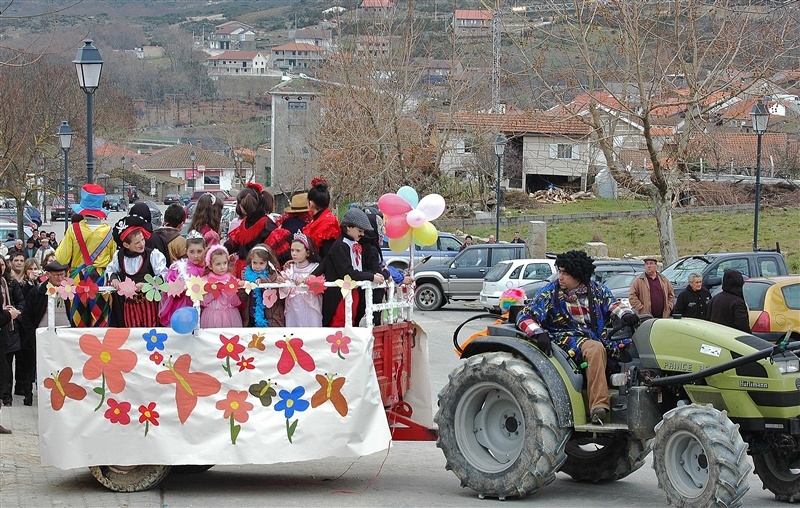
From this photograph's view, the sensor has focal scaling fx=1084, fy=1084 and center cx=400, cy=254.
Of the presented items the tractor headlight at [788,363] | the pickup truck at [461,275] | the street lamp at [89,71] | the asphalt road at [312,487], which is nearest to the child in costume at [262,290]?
the asphalt road at [312,487]

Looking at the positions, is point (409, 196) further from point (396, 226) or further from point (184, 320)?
point (184, 320)

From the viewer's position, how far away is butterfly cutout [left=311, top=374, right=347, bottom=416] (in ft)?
29.5

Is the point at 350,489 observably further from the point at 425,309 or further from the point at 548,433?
the point at 425,309

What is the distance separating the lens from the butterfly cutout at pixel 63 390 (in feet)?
29.4

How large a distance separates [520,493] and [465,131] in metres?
36.1

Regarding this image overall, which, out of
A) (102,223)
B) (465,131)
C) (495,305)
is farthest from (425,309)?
(102,223)

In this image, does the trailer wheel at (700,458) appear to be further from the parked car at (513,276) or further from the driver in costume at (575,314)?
the parked car at (513,276)

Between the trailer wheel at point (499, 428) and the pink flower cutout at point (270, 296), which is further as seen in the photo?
the pink flower cutout at point (270, 296)

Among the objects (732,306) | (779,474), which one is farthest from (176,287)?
(732,306)

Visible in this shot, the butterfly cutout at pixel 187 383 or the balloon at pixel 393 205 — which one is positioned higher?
the balloon at pixel 393 205

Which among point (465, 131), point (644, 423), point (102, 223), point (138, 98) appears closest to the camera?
point (644, 423)

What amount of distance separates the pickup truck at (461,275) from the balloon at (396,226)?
67.3 ft

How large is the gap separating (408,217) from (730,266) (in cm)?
1363

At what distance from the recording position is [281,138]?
298 feet
